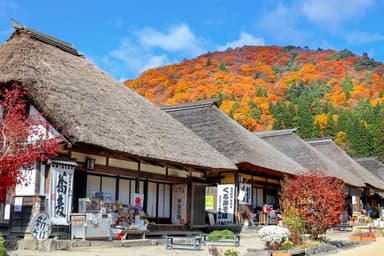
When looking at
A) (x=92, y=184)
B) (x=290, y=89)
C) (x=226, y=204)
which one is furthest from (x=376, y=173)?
(x=92, y=184)

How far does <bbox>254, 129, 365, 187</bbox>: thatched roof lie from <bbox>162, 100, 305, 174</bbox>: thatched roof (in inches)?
139

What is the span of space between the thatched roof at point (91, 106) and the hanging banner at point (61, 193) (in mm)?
1027

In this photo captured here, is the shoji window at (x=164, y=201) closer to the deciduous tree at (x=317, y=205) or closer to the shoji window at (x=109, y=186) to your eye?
the shoji window at (x=109, y=186)

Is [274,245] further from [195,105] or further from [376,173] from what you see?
[376,173]

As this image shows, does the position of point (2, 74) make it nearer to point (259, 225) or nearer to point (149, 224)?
point (149, 224)

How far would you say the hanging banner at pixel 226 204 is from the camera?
76.0ft

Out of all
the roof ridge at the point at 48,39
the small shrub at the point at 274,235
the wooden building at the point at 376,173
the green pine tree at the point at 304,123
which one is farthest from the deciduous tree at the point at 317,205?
the green pine tree at the point at 304,123

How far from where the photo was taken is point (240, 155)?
22.8 metres

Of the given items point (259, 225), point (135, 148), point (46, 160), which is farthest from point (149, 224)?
point (259, 225)

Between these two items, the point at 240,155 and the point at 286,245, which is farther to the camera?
the point at 240,155

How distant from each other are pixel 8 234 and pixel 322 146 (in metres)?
33.2

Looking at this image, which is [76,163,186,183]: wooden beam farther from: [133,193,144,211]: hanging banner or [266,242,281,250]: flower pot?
[266,242,281,250]: flower pot

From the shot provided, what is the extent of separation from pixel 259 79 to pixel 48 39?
233 feet

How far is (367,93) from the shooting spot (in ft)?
258
